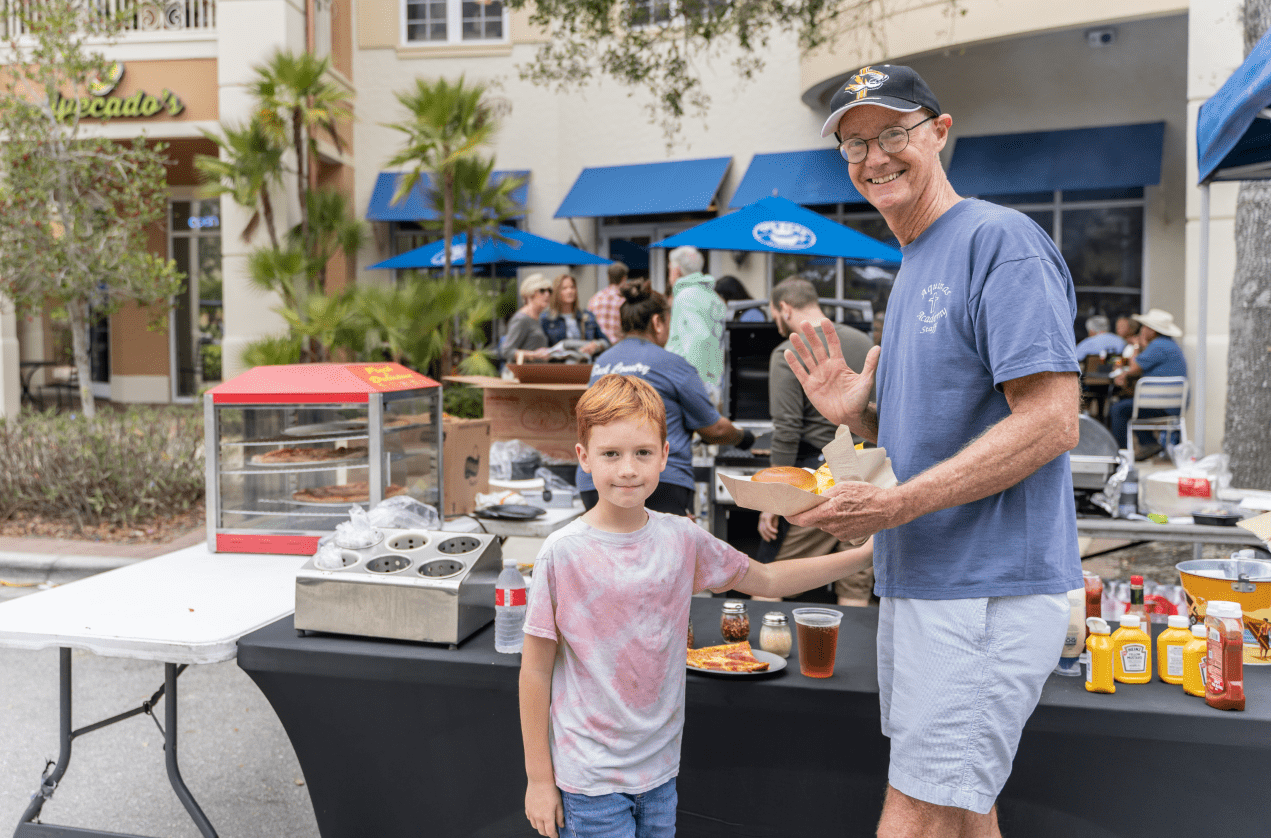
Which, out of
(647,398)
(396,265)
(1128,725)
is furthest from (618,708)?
→ (396,265)

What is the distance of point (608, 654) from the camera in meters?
1.99

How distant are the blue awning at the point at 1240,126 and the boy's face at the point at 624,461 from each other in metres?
3.12

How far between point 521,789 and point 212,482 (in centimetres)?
196

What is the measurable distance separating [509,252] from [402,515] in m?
8.94

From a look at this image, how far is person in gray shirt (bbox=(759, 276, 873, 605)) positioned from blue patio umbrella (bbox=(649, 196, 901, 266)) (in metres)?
3.68

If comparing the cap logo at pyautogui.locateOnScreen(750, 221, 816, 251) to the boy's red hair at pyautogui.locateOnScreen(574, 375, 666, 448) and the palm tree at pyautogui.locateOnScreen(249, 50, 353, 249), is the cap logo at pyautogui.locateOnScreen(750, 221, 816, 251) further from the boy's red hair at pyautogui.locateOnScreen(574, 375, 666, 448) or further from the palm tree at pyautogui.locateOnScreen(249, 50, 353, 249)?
the boy's red hair at pyautogui.locateOnScreen(574, 375, 666, 448)

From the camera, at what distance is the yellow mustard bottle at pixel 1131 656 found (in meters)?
2.30

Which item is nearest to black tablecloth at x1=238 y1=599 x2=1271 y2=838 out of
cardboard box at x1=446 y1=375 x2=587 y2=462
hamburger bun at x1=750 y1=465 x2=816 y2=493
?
hamburger bun at x1=750 y1=465 x2=816 y2=493

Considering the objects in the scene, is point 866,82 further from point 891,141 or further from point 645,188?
point 645,188

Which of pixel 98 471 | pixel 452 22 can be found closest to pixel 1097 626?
pixel 98 471

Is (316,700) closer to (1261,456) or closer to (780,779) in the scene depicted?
(780,779)

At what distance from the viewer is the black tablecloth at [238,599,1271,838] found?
7.14 ft

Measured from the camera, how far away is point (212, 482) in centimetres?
379

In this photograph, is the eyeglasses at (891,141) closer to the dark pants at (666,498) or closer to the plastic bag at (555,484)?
the dark pants at (666,498)
